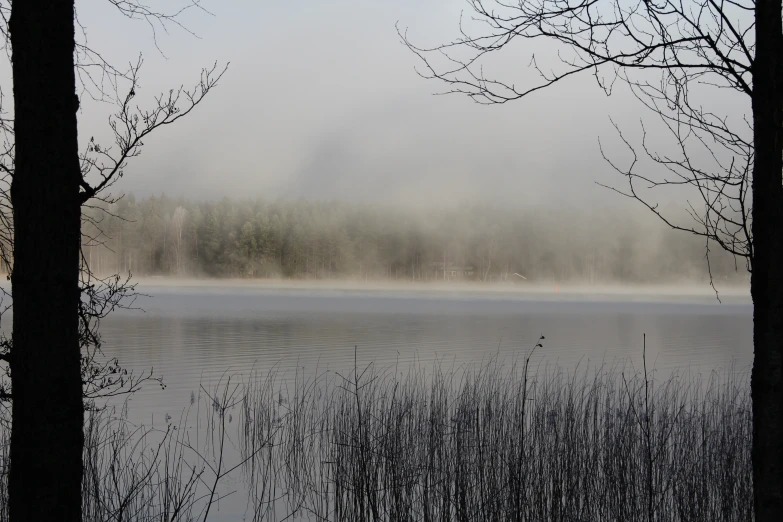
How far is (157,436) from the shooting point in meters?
8.95

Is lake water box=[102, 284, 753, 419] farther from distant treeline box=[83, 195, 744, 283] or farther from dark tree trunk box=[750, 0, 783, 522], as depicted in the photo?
distant treeline box=[83, 195, 744, 283]

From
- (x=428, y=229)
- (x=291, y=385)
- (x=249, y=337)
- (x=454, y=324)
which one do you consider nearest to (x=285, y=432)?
(x=291, y=385)

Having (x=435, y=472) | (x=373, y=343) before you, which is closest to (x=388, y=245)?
(x=373, y=343)

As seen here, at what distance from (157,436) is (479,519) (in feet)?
18.0

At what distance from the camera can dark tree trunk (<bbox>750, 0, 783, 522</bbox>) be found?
250 cm

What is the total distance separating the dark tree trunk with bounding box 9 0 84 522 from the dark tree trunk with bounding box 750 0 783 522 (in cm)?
244

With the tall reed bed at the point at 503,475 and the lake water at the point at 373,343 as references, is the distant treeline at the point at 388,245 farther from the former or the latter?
the tall reed bed at the point at 503,475

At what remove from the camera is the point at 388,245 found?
10750 centimetres

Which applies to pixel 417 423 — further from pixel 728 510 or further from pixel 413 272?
pixel 413 272

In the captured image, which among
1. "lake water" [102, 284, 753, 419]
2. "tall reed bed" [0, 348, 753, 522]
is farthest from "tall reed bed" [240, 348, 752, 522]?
"lake water" [102, 284, 753, 419]

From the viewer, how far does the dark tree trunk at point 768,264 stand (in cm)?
250

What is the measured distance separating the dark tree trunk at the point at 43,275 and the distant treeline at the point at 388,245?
85.5 m

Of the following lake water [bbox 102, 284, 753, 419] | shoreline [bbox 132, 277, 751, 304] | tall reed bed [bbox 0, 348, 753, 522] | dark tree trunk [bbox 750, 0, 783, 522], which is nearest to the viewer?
dark tree trunk [bbox 750, 0, 783, 522]

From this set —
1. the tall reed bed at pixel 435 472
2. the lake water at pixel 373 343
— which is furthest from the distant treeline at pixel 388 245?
the tall reed bed at pixel 435 472
